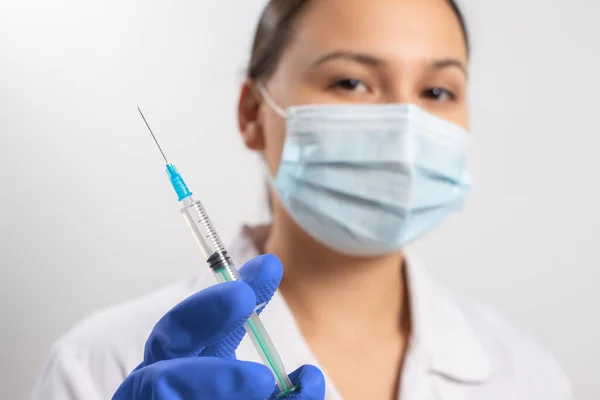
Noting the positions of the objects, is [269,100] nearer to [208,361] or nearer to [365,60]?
[365,60]

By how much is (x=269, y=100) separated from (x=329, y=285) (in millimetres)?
274

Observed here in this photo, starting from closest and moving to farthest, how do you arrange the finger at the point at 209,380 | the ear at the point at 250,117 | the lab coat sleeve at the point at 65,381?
the finger at the point at 209,380 → the lab coat sleeve at the point at 65,381 → the ear at the point at 250,117

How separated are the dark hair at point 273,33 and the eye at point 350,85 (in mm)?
97

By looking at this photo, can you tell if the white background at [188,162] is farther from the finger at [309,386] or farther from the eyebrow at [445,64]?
the finger at [309,386]

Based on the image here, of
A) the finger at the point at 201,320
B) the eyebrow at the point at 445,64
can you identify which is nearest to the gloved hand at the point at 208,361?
the finger at the point at 201,320

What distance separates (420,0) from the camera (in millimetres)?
746

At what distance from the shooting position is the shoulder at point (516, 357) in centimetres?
85

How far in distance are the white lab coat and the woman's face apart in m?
0.23

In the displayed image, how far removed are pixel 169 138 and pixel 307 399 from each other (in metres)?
0.61

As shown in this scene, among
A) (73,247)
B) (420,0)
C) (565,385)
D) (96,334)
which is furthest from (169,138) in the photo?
(565,385)

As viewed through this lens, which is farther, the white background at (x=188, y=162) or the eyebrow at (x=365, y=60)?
the white background at (x=188, y=162)

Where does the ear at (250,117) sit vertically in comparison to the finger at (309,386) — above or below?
above

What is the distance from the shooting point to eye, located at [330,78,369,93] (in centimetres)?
74

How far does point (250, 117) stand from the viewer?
839 millimetres
